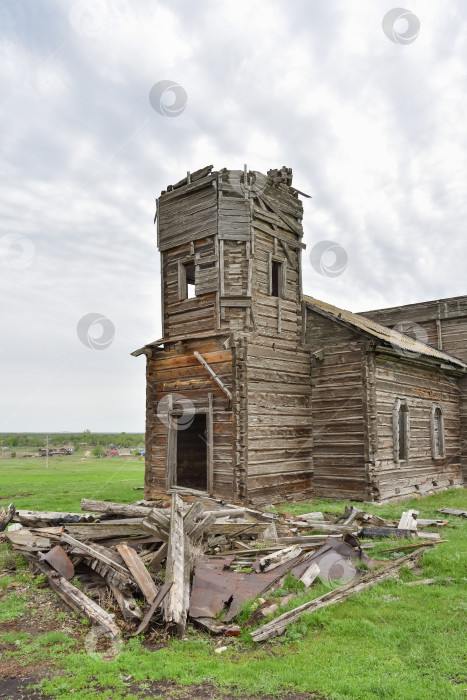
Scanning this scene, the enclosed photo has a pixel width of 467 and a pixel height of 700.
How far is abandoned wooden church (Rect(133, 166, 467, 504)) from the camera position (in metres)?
15.5

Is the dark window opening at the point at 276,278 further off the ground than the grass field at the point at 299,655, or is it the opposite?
the dark window opening at the point at 276,278

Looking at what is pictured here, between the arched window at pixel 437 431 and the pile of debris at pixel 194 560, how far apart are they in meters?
10.6

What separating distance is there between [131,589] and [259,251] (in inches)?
463

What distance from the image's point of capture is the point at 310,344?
18.2 metres

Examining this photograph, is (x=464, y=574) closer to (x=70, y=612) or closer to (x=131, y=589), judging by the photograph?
(x=131, y=589)

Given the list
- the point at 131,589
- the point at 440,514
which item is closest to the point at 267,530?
the point at 131,589

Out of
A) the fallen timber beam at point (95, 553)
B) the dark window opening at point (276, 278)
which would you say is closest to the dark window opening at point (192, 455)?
the dark window opening at point (276, 278)

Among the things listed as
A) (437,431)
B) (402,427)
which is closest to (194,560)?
(402,427)

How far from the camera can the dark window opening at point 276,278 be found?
58.6ft

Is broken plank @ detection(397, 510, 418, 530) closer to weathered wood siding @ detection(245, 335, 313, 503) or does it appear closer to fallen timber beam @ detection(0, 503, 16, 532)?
weathered wood siding @ detection(245, 335, 313, 503)

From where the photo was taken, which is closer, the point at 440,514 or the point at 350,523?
the point at 350,523

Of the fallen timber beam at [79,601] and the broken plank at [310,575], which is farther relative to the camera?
the broken plank at [310,575]

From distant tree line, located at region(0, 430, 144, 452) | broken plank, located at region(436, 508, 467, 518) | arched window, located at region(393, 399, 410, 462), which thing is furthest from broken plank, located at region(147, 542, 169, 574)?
distant tree line, located at region(0, 430, 144, 452)

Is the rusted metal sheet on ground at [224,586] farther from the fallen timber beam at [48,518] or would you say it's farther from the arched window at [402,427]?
the arched window at [402,427]
